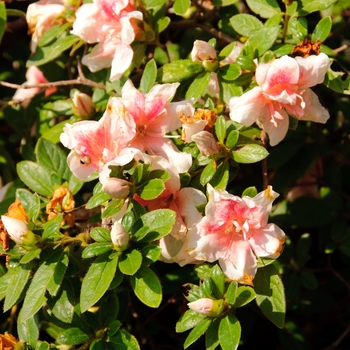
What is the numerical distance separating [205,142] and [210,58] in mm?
284

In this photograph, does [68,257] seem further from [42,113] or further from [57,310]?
[42,113]

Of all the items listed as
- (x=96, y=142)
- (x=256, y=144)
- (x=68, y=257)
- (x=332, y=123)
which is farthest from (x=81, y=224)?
(x=332, y=123)

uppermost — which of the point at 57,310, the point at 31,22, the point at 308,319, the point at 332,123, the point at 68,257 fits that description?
the point at 31,22

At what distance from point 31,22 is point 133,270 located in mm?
938

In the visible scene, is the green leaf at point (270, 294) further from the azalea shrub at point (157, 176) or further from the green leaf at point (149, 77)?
the green leaf at point (149, 77)

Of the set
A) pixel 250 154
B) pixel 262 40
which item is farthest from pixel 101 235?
pixel 262 40

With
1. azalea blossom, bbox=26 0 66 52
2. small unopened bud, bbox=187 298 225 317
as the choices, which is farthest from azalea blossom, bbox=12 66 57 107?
small unopened bud, bbox=187 298 225 317

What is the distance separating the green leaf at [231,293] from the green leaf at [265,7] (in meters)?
0.70

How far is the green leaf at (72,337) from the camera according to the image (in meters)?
1.37

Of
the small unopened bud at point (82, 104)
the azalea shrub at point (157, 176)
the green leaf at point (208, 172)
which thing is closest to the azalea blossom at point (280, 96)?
the azalea shrub at point (157, 176)

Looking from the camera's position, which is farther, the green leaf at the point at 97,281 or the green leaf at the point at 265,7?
the green leaf at the point at 265,7

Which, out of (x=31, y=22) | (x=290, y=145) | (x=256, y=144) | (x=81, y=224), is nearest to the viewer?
(x=256, y=144)

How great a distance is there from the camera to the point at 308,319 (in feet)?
7.33

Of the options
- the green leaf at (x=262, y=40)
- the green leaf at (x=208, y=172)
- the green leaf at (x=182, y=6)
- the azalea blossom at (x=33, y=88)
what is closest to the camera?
the green leaf at (x=208, y=172)
